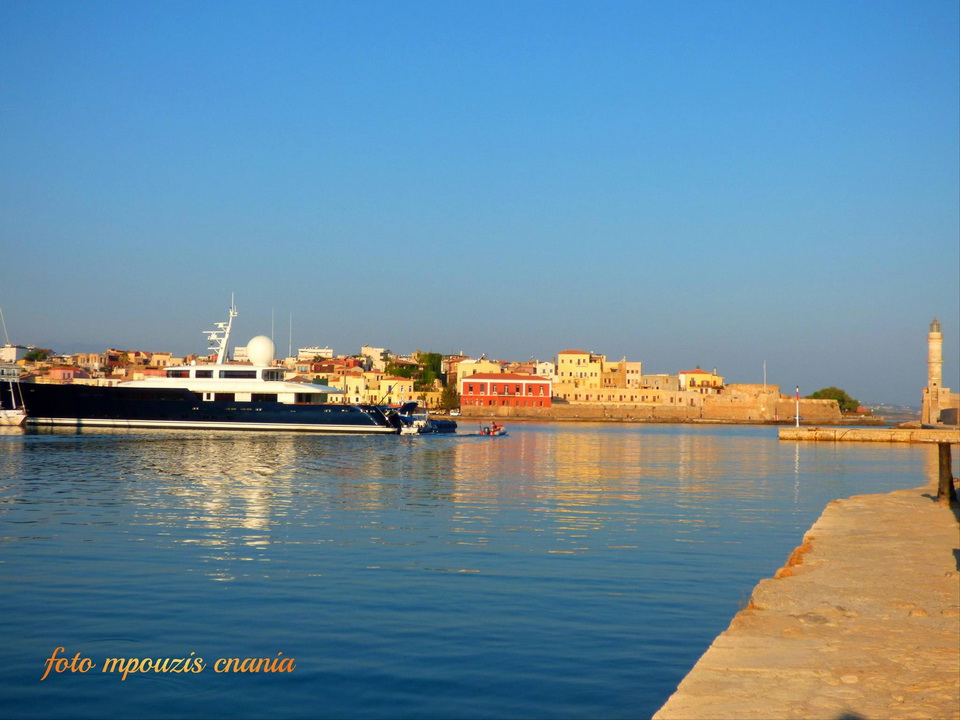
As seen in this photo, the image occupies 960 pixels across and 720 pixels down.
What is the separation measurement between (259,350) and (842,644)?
5290 centimetres

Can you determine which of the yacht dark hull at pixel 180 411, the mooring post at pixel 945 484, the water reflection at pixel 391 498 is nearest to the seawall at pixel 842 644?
the water reflection at pixel 391 498

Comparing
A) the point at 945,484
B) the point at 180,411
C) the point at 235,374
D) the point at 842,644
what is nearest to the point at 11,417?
the point at 180,411

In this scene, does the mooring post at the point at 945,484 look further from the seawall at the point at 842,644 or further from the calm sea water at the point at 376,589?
the seawall at the point at 842,644

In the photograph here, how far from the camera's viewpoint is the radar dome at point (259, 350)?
57.1 metres

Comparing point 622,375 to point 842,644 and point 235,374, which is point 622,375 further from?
point 842,644

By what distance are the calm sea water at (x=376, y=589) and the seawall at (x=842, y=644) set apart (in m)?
0.60

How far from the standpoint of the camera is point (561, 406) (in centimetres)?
10838

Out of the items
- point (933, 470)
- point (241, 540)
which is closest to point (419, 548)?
point (241, 540)

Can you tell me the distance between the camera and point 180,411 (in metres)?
52.6

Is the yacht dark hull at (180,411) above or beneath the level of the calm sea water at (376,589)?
above

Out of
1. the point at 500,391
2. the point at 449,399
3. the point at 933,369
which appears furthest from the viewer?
the point at 449,399

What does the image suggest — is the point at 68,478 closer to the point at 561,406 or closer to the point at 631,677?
the point at 631,677

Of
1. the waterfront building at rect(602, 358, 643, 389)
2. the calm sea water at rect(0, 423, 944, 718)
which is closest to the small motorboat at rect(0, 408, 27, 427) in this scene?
the calm sea water at rect(0, 423, 944, 718)

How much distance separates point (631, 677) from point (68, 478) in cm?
1909
